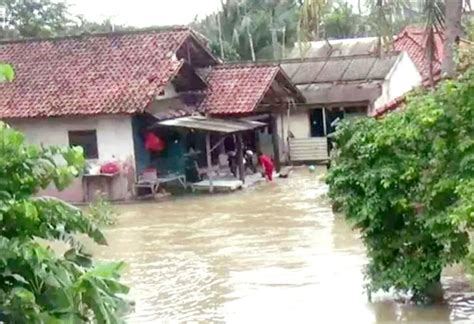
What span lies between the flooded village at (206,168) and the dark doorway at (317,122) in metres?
0.05

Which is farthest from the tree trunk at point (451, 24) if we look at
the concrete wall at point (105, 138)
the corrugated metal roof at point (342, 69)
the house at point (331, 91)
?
the corrugated metal roof at point (342, 69)

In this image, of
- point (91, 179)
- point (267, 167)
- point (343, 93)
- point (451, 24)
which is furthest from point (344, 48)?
point (451, 24)

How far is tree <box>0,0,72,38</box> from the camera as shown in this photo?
43000mm

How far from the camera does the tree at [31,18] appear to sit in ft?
141

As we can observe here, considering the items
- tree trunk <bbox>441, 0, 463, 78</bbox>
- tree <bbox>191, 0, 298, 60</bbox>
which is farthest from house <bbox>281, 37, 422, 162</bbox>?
tree trunk <bbox>441, 0, 463, 78</bbox>

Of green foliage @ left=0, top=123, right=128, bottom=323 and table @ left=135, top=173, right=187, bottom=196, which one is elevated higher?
green foliage @ left=0, top=123, right=128, bottom=323

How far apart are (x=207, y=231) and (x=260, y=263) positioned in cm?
412

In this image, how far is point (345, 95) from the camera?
33312 mm

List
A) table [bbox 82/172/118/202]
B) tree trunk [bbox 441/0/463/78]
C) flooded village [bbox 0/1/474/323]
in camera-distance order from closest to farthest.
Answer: flooded village [bbox 0/1/474/323] < tree trunk [bbox 441/0/463/78] < table [bbox 82/172/118/202]

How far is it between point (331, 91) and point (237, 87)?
5.38 m

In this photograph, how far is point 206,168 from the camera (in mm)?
28656

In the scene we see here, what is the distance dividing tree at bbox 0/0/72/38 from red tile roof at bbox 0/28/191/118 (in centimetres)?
1367

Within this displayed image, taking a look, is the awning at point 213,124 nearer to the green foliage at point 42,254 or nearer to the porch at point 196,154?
the porch at point 196,154

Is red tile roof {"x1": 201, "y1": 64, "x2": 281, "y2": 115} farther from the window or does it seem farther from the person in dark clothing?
the window
